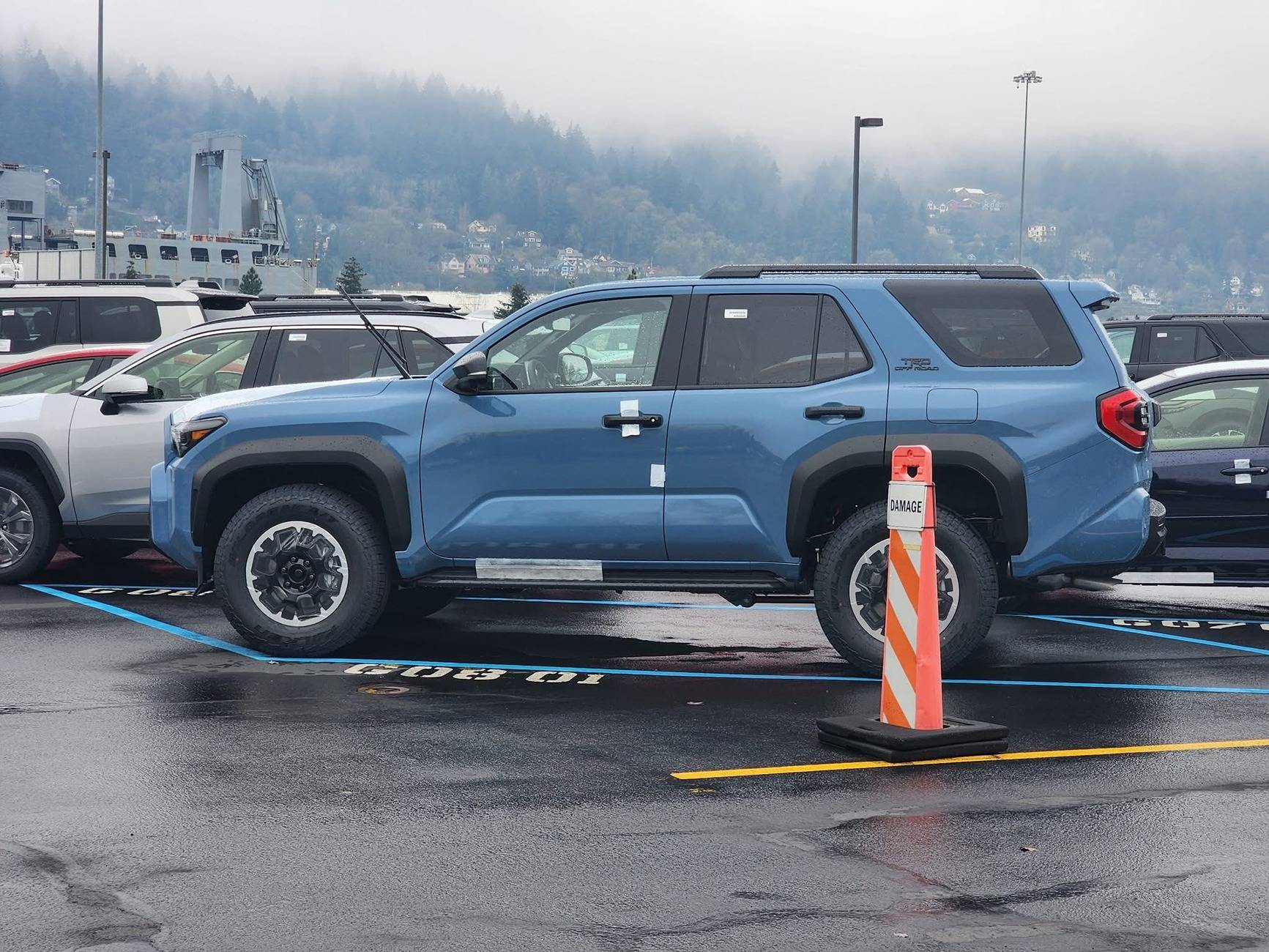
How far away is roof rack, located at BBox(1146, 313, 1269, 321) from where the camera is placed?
60.1 ft

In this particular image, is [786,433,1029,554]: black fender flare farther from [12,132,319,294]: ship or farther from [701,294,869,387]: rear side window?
[12,132,319,294]: ship

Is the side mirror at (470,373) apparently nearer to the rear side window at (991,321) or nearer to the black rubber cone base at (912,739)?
the rear side window at (991,321)

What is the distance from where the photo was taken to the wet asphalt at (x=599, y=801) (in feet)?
14.2

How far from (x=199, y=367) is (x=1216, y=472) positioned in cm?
705

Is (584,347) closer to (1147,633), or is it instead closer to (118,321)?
(1147,633)

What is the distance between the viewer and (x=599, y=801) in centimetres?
562

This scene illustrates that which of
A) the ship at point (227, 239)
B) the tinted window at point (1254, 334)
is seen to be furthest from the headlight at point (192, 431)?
the ship at point (227, 239)

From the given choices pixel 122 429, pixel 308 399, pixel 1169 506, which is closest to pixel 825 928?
pixel 308 399

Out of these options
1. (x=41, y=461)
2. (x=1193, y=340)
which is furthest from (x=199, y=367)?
(x=1193, y=340)

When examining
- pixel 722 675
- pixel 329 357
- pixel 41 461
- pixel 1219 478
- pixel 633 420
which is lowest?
pixel 722 675

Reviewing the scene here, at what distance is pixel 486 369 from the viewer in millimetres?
8336

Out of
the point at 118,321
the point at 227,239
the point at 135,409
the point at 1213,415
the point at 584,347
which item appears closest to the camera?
the point at 584,347

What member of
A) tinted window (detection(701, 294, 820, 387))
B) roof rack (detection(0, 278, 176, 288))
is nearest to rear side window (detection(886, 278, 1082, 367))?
tinted window (detection(701, 294, 820, 387))

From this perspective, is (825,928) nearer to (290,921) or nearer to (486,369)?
(290,921)
